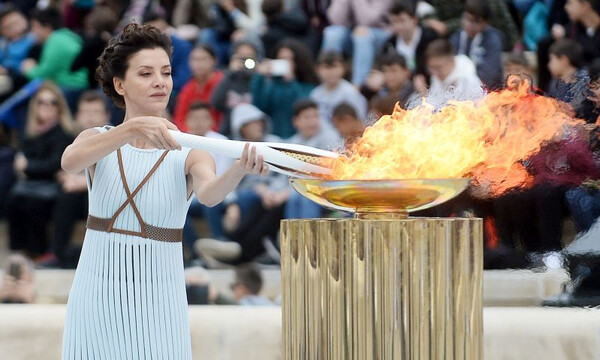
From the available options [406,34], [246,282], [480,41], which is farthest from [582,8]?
[246,282]

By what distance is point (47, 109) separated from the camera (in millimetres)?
7469

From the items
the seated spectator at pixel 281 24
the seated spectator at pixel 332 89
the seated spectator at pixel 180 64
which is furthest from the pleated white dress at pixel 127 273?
the seated spectator at pixel 281 24

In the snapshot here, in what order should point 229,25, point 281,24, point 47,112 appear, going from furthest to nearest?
point 229,25, point 281,24, point 47,112

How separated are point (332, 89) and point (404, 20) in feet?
2.33

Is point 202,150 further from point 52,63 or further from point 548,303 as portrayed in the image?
point 52,63

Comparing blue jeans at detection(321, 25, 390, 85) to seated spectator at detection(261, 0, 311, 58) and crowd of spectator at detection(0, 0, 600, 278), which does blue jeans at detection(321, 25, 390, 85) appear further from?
seated spectator at detection(261, 0, 311, 58)

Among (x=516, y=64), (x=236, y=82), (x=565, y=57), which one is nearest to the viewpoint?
(x=565, y=57)

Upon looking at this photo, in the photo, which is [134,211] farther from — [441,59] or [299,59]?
[299,59]

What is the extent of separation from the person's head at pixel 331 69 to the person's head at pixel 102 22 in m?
1.65

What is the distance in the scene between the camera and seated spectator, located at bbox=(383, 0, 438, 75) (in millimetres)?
7543

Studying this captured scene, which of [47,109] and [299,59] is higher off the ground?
[299,59]

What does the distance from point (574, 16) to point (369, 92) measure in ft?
4.07

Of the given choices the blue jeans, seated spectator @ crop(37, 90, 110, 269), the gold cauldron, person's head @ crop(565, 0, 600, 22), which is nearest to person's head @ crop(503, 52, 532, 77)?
person's head @ crop(565, 0, 600, 22)

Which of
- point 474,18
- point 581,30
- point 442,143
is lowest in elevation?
point 442,143
